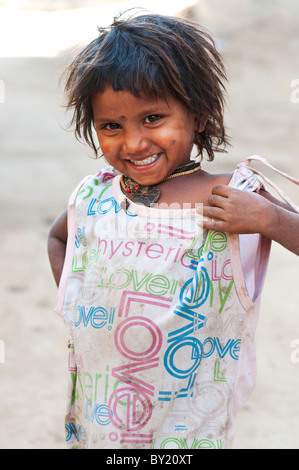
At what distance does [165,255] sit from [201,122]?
0.31 m

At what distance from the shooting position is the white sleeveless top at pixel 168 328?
1319mm

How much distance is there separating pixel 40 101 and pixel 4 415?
190 inches

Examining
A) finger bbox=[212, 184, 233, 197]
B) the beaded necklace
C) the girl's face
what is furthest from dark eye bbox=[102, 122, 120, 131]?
finger bbox=[212, 184, 233, 197]

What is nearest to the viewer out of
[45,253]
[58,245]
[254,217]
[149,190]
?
[254,217]

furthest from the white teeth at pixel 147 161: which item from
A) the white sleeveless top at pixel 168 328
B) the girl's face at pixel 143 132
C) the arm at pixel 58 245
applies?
the arm at pixel 58 245

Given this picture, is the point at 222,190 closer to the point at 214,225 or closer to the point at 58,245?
the point at 214,225

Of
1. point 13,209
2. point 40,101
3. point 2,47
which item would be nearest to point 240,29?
point 2,47

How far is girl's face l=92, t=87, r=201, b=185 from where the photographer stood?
1284mm

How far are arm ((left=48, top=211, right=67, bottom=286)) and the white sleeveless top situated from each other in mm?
219

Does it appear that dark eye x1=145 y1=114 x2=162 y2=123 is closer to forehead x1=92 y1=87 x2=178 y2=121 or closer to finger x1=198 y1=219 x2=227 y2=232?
forehead x1=92 y1=87 x2=178 y2=121

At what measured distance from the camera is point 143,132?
130 cm

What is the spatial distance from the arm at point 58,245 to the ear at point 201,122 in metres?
0.43

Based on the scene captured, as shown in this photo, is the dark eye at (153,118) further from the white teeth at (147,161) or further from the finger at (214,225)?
the finger at (214,225)

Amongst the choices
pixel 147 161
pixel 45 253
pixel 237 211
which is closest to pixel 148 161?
pixel 147 161
